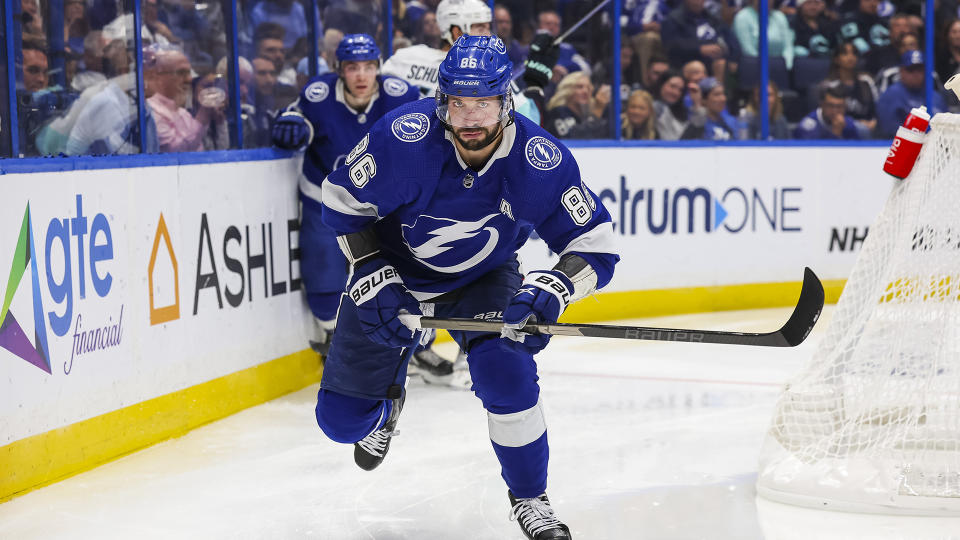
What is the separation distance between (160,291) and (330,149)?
110 cm

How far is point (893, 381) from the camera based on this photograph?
3.26m

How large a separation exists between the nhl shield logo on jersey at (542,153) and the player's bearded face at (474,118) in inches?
4.2

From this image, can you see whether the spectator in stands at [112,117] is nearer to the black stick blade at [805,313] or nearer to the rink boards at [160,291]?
the rink boards at [160,291]

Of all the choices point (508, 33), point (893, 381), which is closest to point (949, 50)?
point (508, 33)

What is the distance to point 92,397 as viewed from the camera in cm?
363

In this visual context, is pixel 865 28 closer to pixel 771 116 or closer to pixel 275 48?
pixel 771 116

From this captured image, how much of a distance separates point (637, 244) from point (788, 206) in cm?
100

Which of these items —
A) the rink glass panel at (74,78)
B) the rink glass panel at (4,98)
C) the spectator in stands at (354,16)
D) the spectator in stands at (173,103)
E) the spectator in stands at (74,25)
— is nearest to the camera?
the rink glass panel at (4,98)

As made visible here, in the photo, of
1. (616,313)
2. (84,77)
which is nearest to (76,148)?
(84,77)

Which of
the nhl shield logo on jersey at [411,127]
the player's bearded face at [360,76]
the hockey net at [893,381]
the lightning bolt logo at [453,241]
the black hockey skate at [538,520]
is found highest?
the player's bearded face at [360,76]

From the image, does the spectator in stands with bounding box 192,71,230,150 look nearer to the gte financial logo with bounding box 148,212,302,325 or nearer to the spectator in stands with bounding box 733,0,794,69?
the gte financial logo with bounding box 148,212,302,325

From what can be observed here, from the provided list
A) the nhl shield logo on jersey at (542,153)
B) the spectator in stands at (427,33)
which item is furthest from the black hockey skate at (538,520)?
the spectator in stands at (427,33)

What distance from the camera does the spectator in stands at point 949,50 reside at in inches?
283

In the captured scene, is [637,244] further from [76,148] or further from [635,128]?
[76,148]
